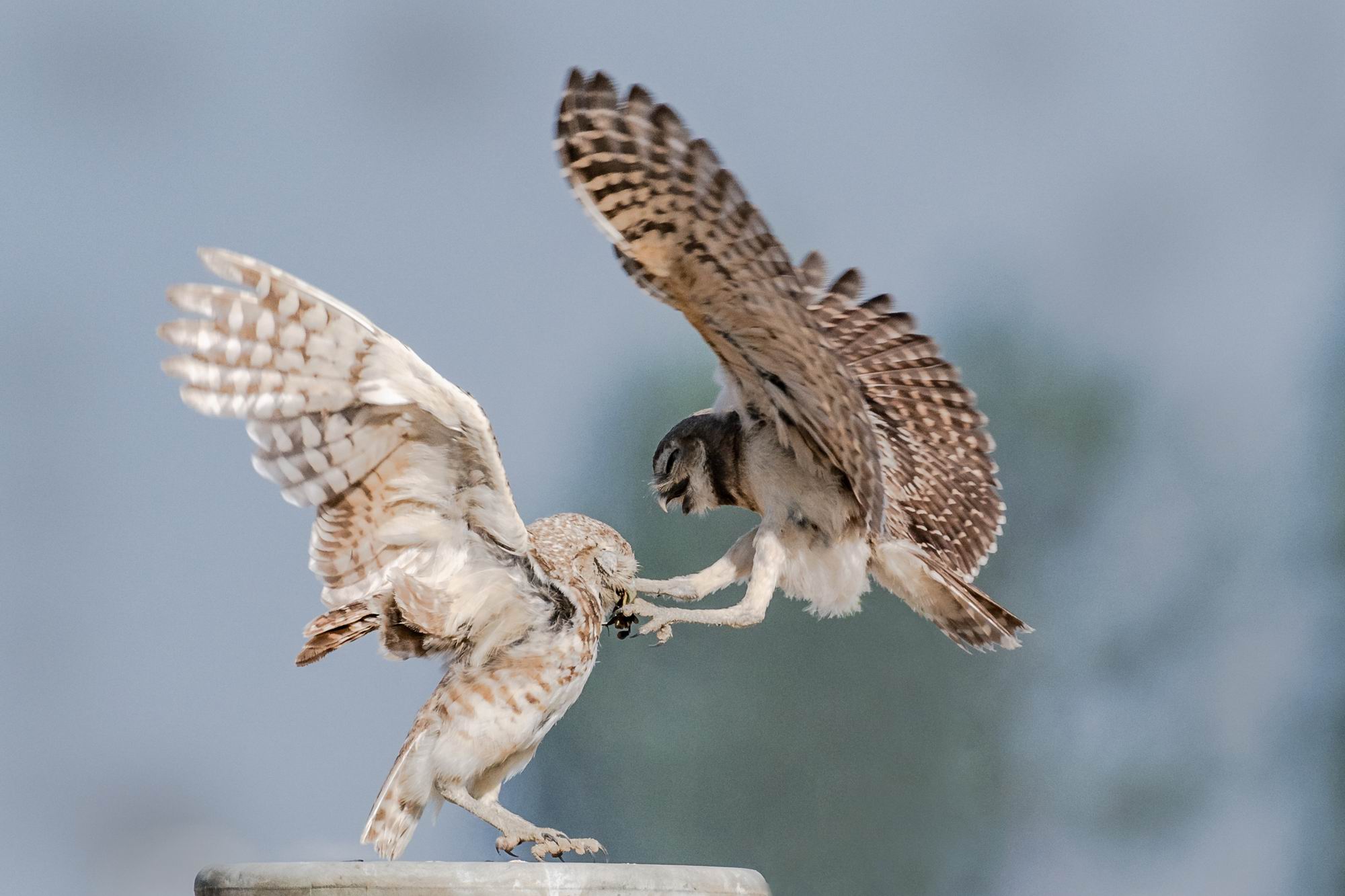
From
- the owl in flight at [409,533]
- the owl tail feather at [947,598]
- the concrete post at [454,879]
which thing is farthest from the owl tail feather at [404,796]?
the owl tail feather at [947,598]

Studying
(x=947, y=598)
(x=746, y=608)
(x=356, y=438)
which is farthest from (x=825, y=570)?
(x=356, y=438)

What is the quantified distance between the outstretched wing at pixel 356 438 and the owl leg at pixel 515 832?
1.33 ft

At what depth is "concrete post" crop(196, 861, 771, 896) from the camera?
2.95 meters

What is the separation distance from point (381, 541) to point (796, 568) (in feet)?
4.69

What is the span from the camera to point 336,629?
3748 mm

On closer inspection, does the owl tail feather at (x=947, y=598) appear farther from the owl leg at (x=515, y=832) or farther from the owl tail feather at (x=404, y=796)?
the owl tail feather at (x=404, y=796)

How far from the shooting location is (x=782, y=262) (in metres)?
3.45

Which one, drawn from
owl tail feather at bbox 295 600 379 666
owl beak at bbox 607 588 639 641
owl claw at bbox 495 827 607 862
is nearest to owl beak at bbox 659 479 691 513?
owl beak at bbox 607 588 639 641

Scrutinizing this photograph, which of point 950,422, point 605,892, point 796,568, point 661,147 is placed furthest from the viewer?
point 950,422

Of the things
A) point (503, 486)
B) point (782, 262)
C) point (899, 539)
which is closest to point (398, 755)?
point (503, 486)

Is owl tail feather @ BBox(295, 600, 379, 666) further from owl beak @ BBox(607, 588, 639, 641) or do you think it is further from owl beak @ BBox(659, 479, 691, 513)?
owl beak @ BBox(659, 479, 691, 513)

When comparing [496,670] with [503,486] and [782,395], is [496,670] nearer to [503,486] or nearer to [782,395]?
[503,486]

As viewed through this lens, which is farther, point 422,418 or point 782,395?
point 782,395

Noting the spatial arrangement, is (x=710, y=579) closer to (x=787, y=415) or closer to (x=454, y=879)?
(x=787, y=415)
